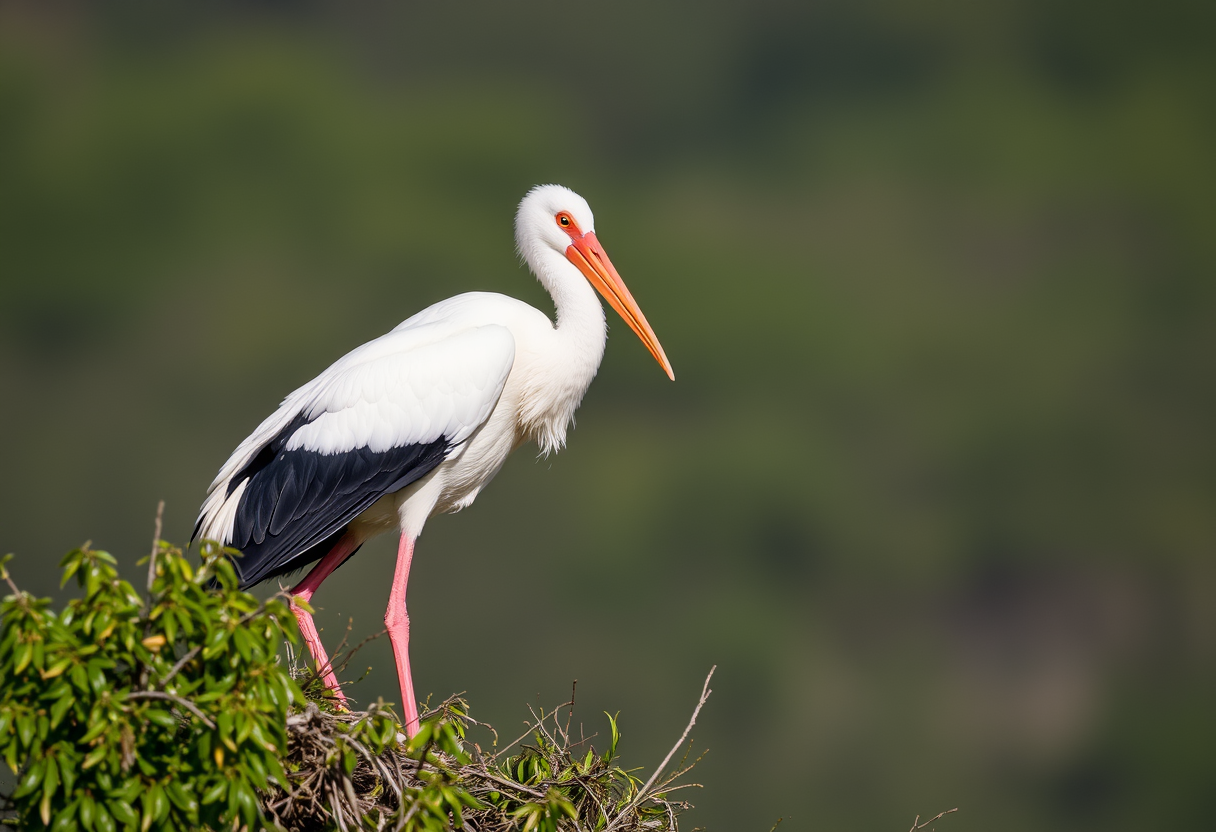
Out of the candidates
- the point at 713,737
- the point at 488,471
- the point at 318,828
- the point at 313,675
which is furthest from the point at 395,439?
the point at 713,737

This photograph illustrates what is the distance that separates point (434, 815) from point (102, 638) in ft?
2.45

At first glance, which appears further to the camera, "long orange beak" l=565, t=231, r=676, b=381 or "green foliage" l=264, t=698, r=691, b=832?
"long orange beak" l=565, t=231, r=676, b=381

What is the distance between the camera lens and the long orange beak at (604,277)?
4484mm

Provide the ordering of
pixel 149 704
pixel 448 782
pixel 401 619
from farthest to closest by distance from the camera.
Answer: pixel 401 619, pixel 448 782, pixel 149 704

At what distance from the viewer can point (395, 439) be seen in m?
4.04

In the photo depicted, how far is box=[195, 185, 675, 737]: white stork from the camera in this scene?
4.02 metres

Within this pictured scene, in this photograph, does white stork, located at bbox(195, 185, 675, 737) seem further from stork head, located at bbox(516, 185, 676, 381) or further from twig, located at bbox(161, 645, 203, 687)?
twig, located at bbox(161, 645, 203, 687)

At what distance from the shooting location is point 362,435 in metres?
4.05

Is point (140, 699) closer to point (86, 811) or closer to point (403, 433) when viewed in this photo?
point (86, 811)

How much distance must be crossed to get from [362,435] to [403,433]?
0.44 feet

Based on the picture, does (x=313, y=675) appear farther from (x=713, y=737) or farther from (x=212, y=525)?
(x=713, y=737)

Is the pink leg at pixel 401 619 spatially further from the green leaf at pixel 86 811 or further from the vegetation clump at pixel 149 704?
the green leaf at pixel 86 811

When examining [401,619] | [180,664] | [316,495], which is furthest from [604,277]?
[180,664]

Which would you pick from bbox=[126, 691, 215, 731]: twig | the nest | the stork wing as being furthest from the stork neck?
bbox=[126, 691, 215, 731]: twig
